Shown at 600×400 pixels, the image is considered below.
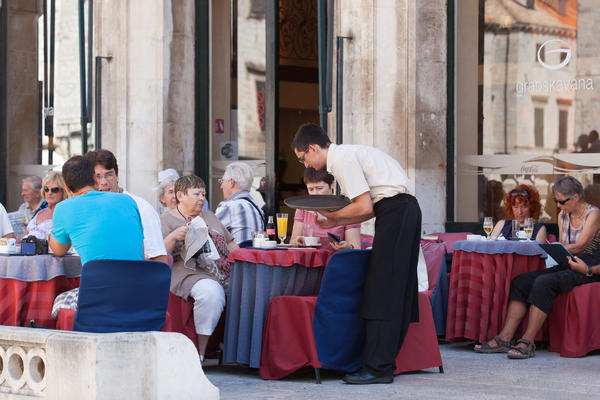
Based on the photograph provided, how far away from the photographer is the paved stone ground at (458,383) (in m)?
6.57

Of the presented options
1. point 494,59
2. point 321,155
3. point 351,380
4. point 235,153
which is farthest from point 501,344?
point 235,153

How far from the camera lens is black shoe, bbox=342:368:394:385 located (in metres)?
7.05

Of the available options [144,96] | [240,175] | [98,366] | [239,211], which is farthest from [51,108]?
[98,366]

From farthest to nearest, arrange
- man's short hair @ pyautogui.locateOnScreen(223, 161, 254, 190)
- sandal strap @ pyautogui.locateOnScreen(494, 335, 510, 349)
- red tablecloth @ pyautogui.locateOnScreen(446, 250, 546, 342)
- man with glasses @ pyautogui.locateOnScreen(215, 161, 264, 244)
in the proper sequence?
man's short hair @ pyautogui.locateOnScreen(223, 161, 254, 190) → man with glasses @ pyautogui.locateOnScreen(215, 161, 264, 244) → red tablecloth @ pyautogui.locateOnScreen(446, 250, 546, 342) → sandal strap @ pyautogui.locateOnScreen(494, 335, 510, 349)

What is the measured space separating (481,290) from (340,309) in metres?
2.04

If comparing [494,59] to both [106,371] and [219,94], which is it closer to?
[219,94]

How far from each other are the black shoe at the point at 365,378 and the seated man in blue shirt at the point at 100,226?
1.69 meters

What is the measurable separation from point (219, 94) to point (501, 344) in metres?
6.06

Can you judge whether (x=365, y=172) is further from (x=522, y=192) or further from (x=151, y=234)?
(x=522, y=192)

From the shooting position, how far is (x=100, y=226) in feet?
20.0

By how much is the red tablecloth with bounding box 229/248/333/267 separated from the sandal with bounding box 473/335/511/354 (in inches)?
75.5

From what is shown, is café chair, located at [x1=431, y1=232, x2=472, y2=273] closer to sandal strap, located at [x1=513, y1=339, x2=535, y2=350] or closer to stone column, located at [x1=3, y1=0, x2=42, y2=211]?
sandal strap, located at [x1=513, y1=339, x2=535, y2=350]

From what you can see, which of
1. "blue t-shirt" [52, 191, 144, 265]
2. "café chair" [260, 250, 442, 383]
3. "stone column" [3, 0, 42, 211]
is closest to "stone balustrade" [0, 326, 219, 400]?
"blue t-shirt" [52, 191, 144, 265]

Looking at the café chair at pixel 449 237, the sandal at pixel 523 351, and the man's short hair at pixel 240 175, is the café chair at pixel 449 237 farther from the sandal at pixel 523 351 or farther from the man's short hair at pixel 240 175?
the man's short hair at pixel 240 175
